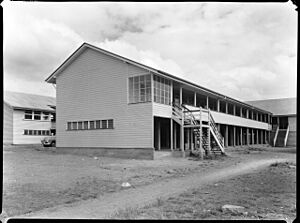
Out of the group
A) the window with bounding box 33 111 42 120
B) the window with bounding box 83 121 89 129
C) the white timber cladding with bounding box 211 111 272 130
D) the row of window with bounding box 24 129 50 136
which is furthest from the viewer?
the window with bounding box 33 111 42 120

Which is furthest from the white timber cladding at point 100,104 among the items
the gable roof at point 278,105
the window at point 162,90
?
the gable roof at point 278,105

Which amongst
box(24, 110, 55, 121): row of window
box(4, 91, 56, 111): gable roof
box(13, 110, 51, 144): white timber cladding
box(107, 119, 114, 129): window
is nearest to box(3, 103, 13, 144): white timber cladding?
box(13, 110, 51, 144): white timber cladding

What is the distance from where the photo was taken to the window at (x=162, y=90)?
60.6ft

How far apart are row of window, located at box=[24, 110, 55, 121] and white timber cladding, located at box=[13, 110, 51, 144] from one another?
48 centimetres

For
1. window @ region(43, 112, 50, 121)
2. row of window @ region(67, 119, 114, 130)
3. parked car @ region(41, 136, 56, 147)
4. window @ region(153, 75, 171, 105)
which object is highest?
window @ region(153, 75, 171, 105)

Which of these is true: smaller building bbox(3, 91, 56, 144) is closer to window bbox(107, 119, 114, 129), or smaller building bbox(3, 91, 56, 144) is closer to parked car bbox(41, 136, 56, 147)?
parked car bbox(41, 136, 56, 147)

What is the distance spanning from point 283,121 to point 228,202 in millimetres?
44539

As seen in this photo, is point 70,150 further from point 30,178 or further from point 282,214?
point 282,214

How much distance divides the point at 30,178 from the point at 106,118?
10.1 metres

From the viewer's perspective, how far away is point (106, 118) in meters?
19.9

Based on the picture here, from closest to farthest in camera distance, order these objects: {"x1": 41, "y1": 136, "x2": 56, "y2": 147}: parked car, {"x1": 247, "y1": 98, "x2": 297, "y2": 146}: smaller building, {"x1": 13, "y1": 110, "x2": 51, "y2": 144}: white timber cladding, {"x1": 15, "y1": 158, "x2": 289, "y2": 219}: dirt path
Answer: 1. {"x1": 15, "y1": 158, "x2": 289, "y2": 219}: dirt path
2. {"x1": 41, "y1": 136, "x2": 56, "y2": 147}: parked car
3. {"x1": 13, "y1": 110, "x2": 51, "y2": 144}: white timber cladding
4. {"x1": 247, "y1": 98, "x2": 297, "y2": 146}: smaller building

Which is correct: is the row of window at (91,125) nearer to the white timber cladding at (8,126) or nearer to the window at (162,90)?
the window at (162,90)

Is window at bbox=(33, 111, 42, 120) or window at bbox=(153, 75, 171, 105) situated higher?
window at bbox=(153, 75, 171, 105)

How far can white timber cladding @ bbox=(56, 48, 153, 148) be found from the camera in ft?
60.5
